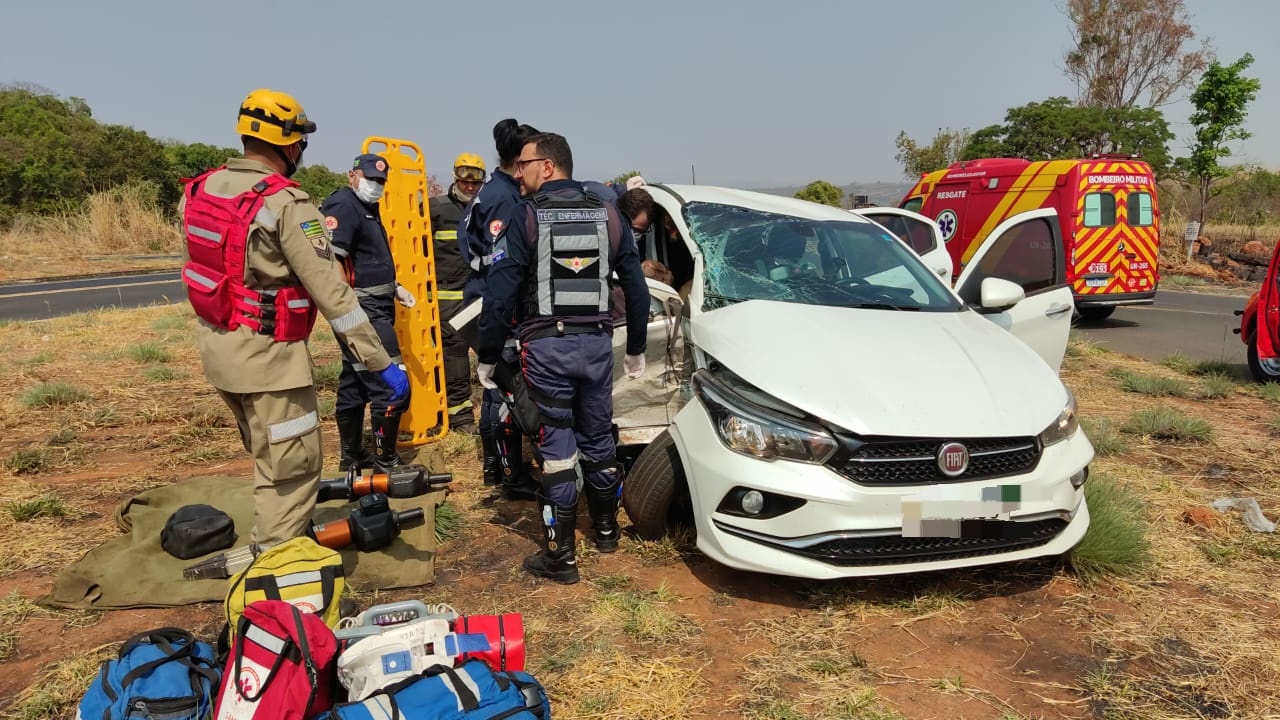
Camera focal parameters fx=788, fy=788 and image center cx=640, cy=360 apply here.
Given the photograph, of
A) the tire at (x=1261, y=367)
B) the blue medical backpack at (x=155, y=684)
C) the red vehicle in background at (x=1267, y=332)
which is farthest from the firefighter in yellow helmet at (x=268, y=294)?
the tire at (x=1261, y=367)

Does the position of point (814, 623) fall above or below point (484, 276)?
below

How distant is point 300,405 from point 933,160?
2931cm

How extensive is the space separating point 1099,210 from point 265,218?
12.1m

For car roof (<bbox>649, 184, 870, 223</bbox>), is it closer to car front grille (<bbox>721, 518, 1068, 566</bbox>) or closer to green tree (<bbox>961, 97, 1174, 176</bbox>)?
car front grille (<bbox>721, 518, 1068, 566</bbox>)

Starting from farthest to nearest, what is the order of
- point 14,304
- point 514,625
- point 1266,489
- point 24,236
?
point 24,236 < point 14,304 < point 1266,489 < point 514,625

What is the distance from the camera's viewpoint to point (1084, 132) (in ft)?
81.5

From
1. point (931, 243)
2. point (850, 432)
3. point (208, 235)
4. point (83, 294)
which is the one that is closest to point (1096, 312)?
point (931, 243)

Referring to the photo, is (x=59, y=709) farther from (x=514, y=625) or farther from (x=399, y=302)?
(x=399, y=302)

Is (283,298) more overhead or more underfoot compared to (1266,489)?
more overhead

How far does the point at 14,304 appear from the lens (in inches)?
494

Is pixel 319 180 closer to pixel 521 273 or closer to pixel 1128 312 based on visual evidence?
pixel 1128 312

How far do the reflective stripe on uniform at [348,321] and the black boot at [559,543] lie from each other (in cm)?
113

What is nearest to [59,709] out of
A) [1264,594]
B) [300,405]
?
[300,405]

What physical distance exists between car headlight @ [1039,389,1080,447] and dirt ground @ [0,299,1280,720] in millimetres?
684
